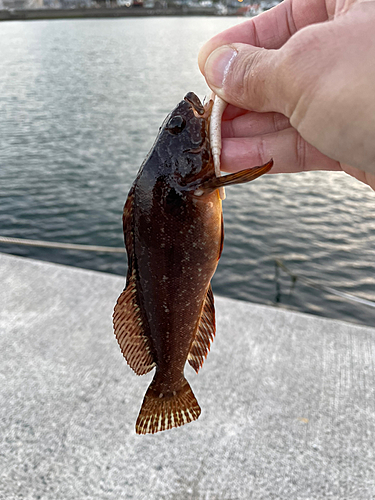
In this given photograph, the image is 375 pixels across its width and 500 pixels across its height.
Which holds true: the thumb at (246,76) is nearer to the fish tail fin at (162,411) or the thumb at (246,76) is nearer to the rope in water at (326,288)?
the fish tail fin at (162,411)

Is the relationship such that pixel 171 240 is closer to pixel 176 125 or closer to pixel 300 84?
pixel 176 125

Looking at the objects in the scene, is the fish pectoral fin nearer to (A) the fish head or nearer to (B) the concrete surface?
(A) the fish head

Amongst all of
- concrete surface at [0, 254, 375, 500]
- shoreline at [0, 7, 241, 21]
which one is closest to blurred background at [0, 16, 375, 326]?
concrete surface at [0, 254, 375, 500]

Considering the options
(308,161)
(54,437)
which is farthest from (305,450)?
(308,161)

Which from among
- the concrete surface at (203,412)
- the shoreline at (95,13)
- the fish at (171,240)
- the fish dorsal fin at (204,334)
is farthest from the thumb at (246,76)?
the shoreline at (95,13)

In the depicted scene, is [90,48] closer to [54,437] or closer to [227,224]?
[227,224]

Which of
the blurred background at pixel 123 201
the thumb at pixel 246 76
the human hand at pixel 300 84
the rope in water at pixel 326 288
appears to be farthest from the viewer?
the blurred background at pixel 123 201
